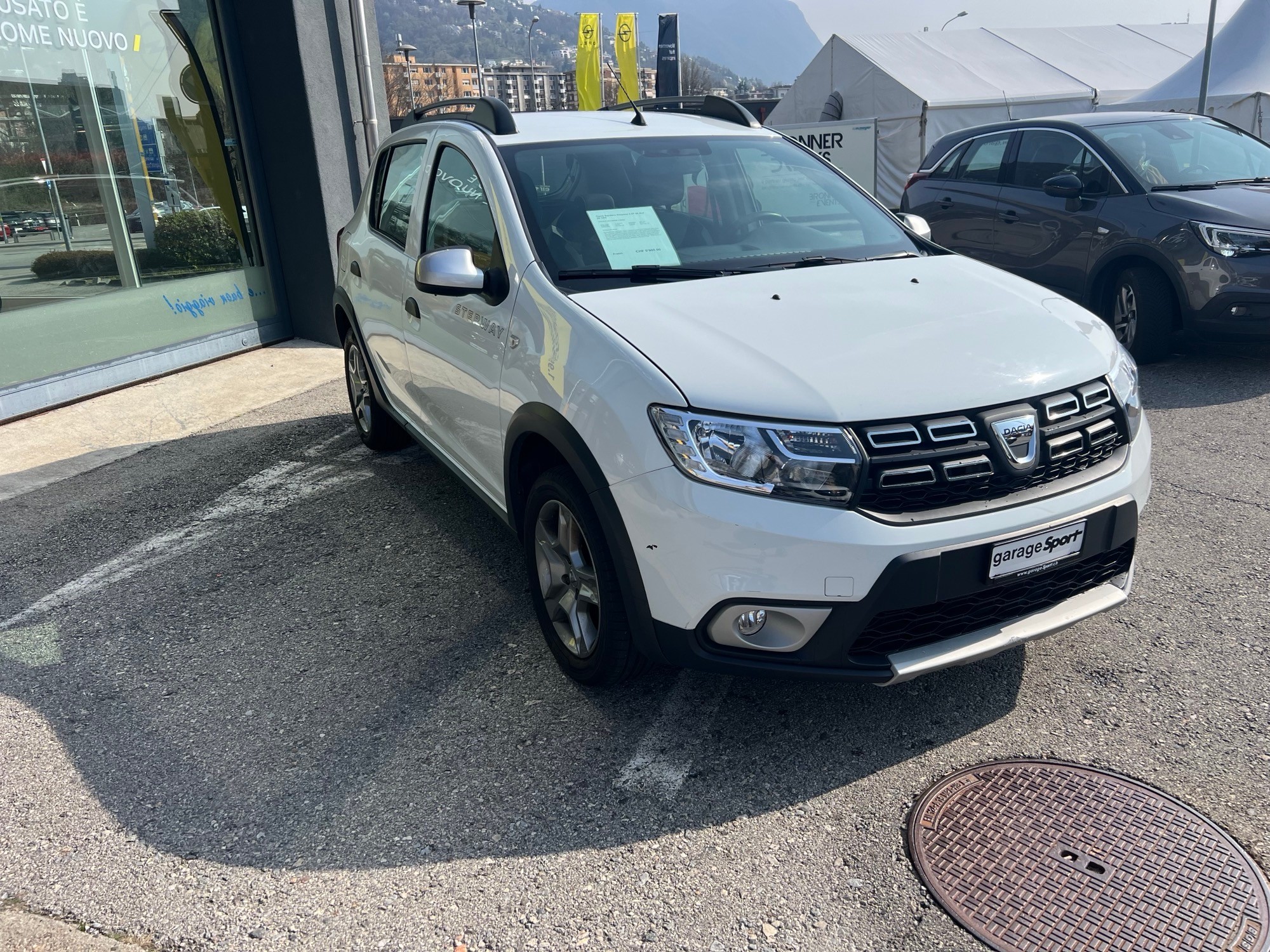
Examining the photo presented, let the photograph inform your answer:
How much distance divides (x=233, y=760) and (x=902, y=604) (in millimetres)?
2031

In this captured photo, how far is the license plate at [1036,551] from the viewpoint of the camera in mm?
2547

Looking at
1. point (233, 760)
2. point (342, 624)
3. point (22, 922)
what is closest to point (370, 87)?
point (342, 624)

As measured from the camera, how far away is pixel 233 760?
293cm

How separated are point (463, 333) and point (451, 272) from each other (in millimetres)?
379

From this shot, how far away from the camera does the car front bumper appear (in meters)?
2.43

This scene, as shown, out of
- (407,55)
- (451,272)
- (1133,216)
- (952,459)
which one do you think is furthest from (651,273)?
(407,55)

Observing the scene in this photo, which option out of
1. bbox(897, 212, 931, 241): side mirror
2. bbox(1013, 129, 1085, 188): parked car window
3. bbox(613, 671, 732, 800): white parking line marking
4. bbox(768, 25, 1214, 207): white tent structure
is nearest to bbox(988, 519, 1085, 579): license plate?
bbox(613, 671, 732, 800): white parking line marking

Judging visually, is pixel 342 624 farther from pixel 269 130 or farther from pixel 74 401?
pixel 269 130

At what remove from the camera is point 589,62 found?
1149 inches

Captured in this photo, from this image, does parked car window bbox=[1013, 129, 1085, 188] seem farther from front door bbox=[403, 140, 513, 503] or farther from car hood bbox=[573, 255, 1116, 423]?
front door bbox=[403, 140, 513, 503]

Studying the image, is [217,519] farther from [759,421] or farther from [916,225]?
[916,225]

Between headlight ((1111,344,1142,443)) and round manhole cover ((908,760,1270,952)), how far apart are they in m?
1.04

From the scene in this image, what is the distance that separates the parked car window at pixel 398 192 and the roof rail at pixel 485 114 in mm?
202

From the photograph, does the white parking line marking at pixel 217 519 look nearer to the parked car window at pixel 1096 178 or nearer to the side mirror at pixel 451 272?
the side mirror at pixel 451 272
